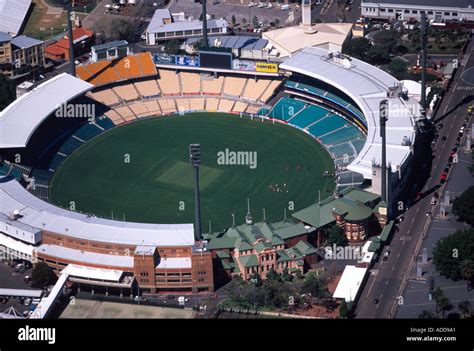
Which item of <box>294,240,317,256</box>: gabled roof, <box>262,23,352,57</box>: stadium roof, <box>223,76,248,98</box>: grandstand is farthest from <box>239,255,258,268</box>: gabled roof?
<box>262,23,352,57</box>: stadium roof

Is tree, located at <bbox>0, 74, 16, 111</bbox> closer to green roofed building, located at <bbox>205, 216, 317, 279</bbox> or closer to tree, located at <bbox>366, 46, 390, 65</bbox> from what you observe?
green roofed building, located at <bbox>205, 216, 317, 279</bbox>

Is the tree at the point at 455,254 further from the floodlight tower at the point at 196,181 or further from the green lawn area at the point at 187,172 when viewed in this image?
the floodlight tower at the point at 196,181

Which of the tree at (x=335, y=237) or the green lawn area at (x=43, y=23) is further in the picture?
the green lawn area at (x=43, y=23)

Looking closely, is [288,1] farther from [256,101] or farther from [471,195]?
[471,195]

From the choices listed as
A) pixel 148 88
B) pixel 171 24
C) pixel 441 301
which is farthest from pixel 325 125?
pixel 441 301

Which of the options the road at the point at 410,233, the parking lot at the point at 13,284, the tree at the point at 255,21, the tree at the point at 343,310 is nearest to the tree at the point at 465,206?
the road at the point at 410,233
